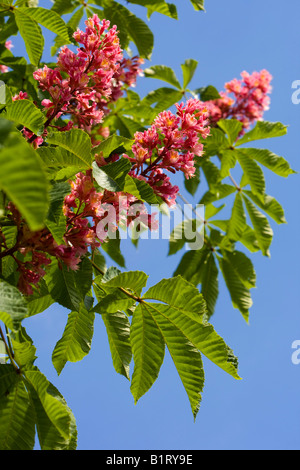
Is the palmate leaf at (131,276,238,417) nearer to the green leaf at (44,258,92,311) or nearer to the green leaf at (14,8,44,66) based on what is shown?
the green leaf at (44,258,92,311)

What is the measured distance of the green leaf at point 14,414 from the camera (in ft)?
4.44

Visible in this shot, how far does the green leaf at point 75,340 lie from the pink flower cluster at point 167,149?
55 centimetres

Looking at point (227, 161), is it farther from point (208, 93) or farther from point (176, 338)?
point (176, 338)

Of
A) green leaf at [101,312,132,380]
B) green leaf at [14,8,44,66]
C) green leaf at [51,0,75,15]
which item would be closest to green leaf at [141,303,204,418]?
green leaf at [101,312,132,380]

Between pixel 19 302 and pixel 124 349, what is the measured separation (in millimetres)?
666

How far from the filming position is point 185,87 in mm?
3439

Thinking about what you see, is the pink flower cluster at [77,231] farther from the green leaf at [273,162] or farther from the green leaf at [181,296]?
the green leaf at [273,162]

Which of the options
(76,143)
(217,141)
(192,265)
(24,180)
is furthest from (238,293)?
(24,180)

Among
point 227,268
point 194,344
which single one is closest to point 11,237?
point 194,344

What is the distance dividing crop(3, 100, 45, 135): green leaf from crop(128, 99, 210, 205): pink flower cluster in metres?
0.37

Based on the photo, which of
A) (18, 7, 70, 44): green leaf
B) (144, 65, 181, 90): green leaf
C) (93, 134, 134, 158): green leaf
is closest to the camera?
(93, 134, 134, 158): green leaf

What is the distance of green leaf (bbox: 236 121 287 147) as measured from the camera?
2.97 meters

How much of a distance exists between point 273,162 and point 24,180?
2462 mm

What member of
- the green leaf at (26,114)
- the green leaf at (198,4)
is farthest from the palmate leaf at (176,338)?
the green leaf at (198,4)
